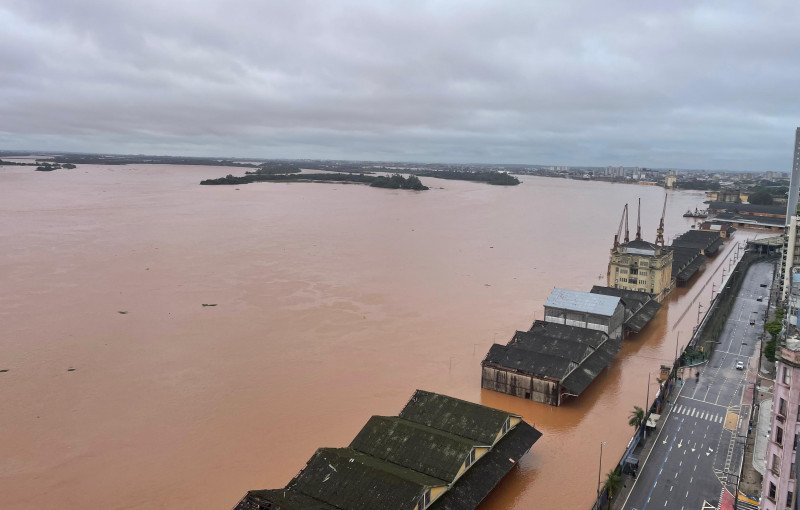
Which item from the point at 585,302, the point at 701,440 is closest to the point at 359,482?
the point at 701,440

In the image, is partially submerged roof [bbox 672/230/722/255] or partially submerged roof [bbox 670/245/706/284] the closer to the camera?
partially submerged roof [bbox 670/245/706/284]

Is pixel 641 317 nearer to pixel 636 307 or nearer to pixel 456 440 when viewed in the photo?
pixel 636 307

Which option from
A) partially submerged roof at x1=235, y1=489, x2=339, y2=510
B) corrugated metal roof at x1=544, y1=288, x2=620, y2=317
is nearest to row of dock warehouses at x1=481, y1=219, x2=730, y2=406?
corrugated metal roof at x1=544, y1=288, x2=620, y2=317

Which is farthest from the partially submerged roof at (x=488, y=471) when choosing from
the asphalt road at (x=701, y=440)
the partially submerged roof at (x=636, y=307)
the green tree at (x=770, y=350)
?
the partially submerged roof at (x=636, y=307)

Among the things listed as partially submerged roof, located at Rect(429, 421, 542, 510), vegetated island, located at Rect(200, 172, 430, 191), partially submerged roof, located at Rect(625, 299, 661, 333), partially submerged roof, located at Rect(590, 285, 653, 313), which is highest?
vegetated island, located at Rect(200, 172, 430, 191)

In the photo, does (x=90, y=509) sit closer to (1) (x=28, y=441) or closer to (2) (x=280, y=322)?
(1) (x=28, y=441)

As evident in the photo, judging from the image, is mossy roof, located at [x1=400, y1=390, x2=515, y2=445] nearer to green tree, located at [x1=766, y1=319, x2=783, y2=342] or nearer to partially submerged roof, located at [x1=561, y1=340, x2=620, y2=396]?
partially submerged roof, located at [x1=561, y1=340, x2=620, y2=396]
